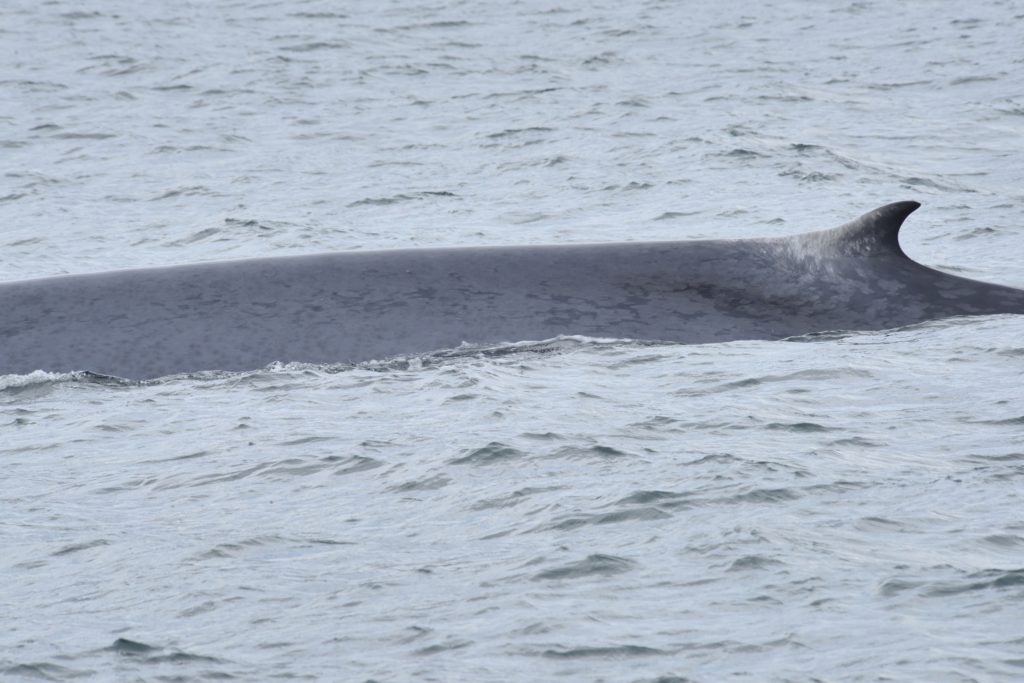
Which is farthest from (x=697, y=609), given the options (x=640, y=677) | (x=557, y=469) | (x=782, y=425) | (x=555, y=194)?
(x=555, y=194)

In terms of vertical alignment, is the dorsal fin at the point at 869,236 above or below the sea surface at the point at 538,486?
above

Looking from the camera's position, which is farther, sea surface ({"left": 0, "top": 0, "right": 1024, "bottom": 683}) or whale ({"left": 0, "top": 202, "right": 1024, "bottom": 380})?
whale ({"left": 0, "top": 202, "right": 1024, "bottom": 380})

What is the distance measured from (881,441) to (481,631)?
3108mm

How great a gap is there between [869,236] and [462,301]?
2.55 meters

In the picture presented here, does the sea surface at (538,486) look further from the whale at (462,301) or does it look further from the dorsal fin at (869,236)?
the dorsal fin at (869,236)

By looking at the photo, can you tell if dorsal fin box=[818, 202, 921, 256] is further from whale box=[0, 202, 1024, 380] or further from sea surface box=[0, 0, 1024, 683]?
sea surface box=[0, 0, 1024, 683]

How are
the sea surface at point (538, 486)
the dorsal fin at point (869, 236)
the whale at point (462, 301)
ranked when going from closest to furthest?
the sea surface at point (538, 486), the whale at point (462, 301), the dorsal fin at point (869, 236)

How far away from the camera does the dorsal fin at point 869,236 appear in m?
10.9

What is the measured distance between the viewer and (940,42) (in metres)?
33.8

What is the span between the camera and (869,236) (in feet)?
36.1

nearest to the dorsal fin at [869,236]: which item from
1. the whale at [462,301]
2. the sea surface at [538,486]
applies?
the whale at [462,301]

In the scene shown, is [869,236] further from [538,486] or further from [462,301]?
[538,486]

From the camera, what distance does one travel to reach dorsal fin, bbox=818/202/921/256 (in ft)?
35.8

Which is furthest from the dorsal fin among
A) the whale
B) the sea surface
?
A: the sea surface
